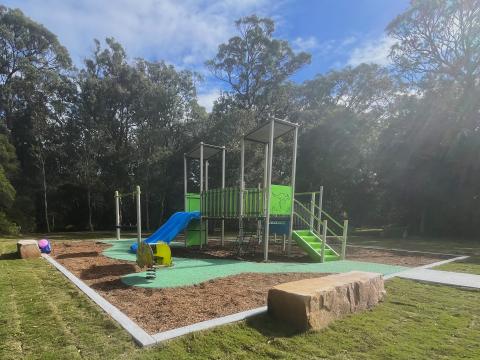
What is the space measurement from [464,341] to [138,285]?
5025mm

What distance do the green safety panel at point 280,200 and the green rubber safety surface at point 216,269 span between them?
5.97 ft

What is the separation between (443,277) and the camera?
762cm

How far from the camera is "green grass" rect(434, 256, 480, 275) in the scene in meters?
8.63

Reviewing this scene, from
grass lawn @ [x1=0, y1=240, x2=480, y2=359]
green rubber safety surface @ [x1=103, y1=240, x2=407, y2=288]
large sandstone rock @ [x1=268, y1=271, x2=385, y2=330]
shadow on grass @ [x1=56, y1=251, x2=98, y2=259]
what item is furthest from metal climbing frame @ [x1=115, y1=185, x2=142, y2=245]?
large sandstone rock @ [x1=268, y1=271, x2=385, y2=330]

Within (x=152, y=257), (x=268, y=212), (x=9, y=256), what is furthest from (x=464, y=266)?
(x=9, y=256)

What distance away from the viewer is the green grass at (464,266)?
8633 millimetres

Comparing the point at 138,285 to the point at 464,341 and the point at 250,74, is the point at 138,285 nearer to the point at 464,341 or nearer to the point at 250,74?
the point at 464,341

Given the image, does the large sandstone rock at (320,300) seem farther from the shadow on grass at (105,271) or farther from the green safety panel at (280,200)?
the green safety panel at (280,200)

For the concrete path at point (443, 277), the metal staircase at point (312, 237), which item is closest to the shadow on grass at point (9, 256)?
the metal staircase at point (312, 237)

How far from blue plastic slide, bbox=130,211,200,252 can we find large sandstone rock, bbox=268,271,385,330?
285 inches

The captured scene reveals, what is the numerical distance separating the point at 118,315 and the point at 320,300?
2.55 meters

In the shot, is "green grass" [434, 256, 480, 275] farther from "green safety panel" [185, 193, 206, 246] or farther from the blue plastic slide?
"green safety panel" [185, 193, 206, 246]

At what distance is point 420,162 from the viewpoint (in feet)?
73.9

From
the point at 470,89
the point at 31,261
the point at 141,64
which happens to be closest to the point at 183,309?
the point at 31,261
